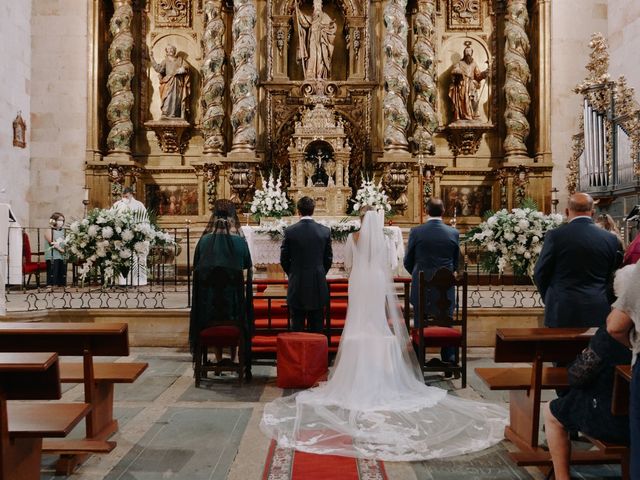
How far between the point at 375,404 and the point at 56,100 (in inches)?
490

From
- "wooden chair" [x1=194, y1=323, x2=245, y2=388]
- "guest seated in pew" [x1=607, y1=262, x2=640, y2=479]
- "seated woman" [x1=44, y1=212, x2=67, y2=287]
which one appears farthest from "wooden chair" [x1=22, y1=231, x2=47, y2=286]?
"guest seated in pew" [x1=607, y1=262, x2=640, y2=479]

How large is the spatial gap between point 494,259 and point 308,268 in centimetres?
289

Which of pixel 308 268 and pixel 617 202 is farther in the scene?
pixel 617 202

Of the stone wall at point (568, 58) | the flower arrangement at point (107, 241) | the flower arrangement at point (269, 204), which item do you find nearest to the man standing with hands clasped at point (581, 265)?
the flower arrangement at point (107, 241)

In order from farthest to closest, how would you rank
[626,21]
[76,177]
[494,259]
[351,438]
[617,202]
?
[76,177]
[626,21]
[617,202]
[494,259]
[351,438]

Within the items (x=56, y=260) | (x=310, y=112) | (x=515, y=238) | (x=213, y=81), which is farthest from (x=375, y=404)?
(x=213, y=81)

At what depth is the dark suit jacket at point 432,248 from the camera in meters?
6.68

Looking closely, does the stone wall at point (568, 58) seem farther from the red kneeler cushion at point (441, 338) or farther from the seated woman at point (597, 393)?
the seated woman at point (597, 393)

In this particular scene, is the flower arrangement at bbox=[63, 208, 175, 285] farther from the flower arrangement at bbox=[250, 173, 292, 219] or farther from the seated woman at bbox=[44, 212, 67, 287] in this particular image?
the flower arrangement at bbox=[250, 173, 292, 219]

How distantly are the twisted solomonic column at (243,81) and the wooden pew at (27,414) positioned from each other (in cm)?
1078

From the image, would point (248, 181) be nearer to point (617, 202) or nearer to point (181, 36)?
point (181, 36)

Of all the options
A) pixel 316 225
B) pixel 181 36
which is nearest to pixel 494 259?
pixel 316 225

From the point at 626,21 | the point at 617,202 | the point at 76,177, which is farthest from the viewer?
the point at 76,177

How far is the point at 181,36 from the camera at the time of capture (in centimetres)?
1500
